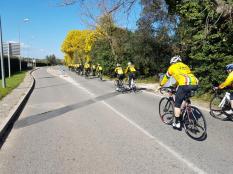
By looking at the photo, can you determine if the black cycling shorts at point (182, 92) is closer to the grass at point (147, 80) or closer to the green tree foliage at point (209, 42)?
the green tree foliage at point (209, 42)

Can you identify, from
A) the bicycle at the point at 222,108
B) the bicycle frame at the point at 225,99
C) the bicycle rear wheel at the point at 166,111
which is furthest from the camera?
the bicycle at the point at 222,108

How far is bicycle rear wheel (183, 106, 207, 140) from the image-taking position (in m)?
7.46

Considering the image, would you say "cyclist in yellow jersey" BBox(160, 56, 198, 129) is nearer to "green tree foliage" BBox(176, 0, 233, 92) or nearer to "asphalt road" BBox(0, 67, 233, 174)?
"asphalt road" BBox(0, 67, 233, 174)

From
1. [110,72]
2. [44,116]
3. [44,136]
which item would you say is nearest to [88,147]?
[44,136]

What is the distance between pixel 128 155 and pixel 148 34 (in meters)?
20.9

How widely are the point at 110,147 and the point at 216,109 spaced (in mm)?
4772

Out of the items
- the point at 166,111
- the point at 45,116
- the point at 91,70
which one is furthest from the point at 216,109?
the point at 91,70

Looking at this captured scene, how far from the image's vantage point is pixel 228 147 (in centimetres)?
661

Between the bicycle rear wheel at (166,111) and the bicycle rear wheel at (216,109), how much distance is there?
1628 millimetres

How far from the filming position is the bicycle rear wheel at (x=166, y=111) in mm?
9117

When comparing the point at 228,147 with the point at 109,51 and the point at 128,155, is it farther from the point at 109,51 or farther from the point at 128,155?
the point at 109,51

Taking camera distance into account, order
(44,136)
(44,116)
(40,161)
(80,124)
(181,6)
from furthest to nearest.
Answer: (181,6) → (44,116) → (80,124) → (44,136) → (40,161)

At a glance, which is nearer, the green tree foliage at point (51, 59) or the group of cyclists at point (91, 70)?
the group of cyclists at point (91, 70)

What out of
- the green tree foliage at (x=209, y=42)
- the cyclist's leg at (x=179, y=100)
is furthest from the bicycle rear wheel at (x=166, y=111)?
the green tree foliage at (x=209, y=42)
